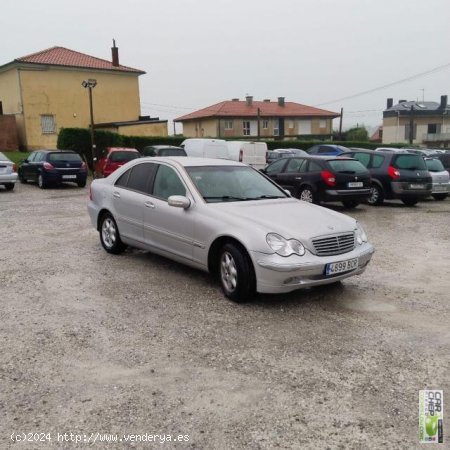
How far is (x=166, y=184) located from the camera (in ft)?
21.2

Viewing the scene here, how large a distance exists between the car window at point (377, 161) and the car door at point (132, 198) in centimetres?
912

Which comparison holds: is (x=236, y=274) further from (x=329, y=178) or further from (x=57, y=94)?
(x=57, y=94)

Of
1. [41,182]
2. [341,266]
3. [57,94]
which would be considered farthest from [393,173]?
[57,94]

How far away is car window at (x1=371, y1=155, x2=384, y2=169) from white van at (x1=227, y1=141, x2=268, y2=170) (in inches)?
404

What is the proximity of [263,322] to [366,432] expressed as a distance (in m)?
1.88

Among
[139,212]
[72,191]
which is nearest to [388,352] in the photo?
[139,212]

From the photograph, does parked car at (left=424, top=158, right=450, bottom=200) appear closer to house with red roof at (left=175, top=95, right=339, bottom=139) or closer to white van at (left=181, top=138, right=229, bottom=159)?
white van at (left=181, top=138, right=229, bottom=159)

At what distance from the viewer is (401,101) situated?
79.9 meters

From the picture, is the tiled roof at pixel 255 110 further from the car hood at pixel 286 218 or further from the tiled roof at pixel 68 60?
the car hood at pixel 286 218

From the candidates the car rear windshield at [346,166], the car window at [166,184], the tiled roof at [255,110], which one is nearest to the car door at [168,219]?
the car window at [166,184]

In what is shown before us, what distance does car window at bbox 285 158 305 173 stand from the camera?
1304 centimetres

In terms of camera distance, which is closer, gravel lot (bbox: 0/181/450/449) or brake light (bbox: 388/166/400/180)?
gravel lot (bbox: 0/181/450/449)

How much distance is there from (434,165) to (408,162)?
2447 millimetres

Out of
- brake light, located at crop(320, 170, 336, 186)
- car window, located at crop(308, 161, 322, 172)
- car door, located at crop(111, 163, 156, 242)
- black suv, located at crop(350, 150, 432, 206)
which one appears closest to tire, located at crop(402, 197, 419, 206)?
black suv, located at crop(350, 150, 432, 206)
